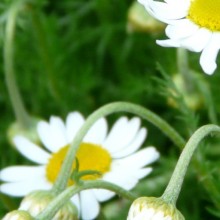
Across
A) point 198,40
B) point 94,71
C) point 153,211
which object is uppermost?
point 198,40

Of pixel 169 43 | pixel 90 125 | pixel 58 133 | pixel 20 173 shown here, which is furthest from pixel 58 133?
pixel 169 43

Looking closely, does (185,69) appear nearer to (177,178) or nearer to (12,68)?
(12,68)

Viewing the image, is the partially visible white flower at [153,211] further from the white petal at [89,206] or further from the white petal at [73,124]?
the white petal at [73,124]

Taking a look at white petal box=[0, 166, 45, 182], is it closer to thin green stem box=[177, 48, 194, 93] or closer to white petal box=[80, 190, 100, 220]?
white petal box=[80, 190, 100, 220]

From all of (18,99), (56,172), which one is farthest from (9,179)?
(18,99)

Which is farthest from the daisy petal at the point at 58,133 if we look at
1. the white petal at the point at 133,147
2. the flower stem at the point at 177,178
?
the flower stem at the point at 177,178

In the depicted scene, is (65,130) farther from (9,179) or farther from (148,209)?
(148,209)
